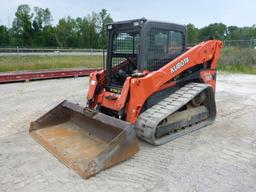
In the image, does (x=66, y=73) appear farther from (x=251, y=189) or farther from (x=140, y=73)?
(x=251, y=189)

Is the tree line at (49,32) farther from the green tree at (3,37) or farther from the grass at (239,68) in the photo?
the grass at (239,68)

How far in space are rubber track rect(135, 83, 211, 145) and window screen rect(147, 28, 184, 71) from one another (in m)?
0.63

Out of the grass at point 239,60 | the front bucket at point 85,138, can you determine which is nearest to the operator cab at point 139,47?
the front bucket at point 85,138

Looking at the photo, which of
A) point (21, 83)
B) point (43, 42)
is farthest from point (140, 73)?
point (43, 42)

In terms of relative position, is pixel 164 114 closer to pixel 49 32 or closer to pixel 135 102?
pixel 135 102

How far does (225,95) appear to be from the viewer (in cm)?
786

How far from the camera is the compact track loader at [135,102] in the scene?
3529mm

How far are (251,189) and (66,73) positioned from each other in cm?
1024

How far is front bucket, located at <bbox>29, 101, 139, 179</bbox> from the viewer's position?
10.6 ft

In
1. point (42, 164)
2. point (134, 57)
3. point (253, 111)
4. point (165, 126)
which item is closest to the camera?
point (42, 164)

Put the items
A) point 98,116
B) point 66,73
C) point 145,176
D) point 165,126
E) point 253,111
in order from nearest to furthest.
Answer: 1. point 145,176
2. point 98,116
3. point 165,126
4. point 253,111
5. point 66,73

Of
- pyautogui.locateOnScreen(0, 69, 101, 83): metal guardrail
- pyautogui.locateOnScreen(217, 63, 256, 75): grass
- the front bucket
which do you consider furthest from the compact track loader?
pyautogui.locateOnScreen(217, 63, 256, 75): grass

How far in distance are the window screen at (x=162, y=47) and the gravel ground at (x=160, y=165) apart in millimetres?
1395

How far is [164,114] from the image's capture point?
3.88m
